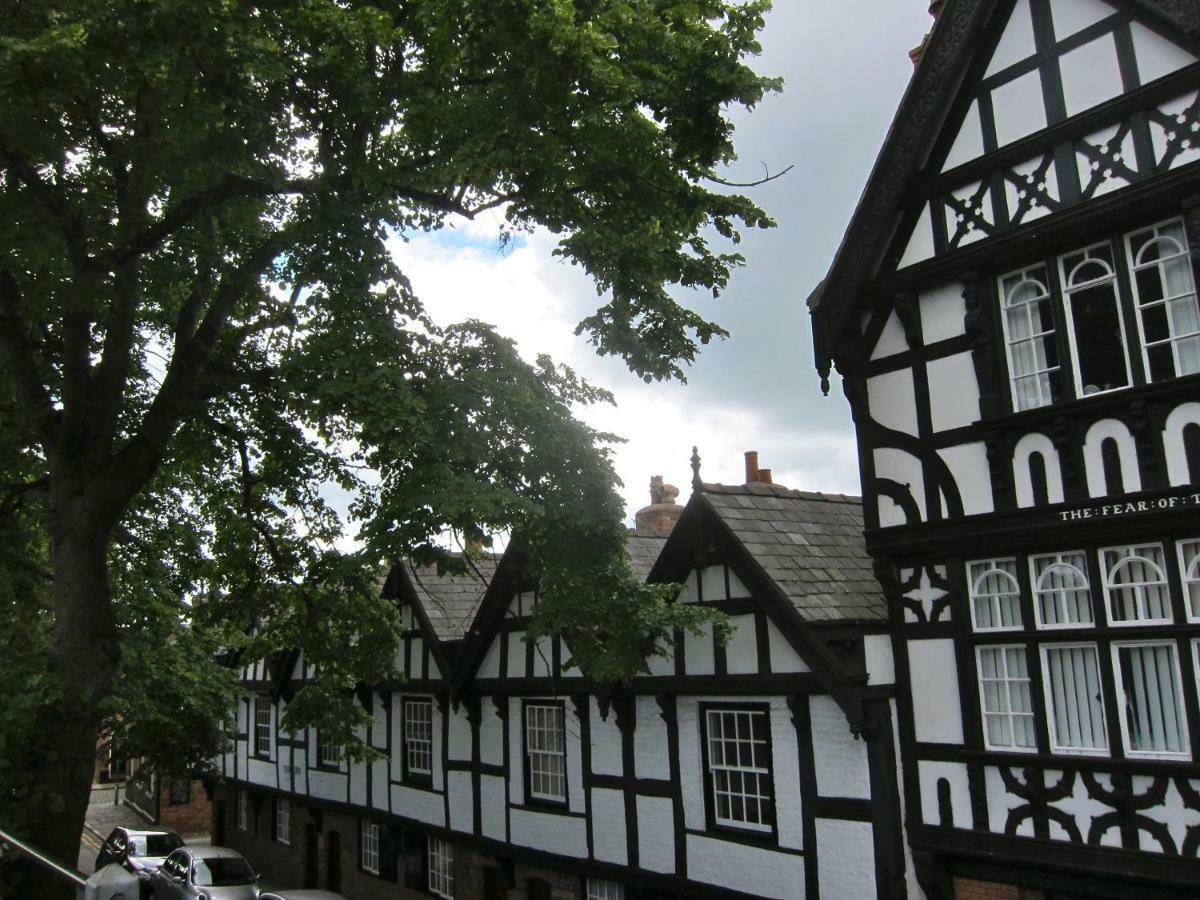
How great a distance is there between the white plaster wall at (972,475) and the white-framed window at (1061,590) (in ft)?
2.57

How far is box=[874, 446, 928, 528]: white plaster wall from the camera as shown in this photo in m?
11.4

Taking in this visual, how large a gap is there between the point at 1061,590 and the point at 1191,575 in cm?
123

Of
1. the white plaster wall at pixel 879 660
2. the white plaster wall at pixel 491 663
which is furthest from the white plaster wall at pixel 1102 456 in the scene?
the white plaster wall at pixel 491 663

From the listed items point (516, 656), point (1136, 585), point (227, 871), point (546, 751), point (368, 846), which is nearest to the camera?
point (1136, 585)

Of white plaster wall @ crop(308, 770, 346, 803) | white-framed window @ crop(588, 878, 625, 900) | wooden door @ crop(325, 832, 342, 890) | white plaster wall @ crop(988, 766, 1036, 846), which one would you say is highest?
white plaster wall @ crop(988, 766, 1036, 846)

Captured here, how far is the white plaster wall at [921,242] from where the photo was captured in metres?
11.6

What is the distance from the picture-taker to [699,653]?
45.3 feet

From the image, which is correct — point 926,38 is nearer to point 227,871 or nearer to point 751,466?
point 751,466

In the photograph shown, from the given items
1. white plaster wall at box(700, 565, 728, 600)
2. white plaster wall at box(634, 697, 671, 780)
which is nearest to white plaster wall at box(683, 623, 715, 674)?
white plaster wall at box(700, 565, 728, 600)

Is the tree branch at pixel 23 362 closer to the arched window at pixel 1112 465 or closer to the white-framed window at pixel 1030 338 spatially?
the white-framed window at pixel 1030 338

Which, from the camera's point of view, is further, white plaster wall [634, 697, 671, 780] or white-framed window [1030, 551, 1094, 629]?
white plaster wall [634, 697, 671, 780]

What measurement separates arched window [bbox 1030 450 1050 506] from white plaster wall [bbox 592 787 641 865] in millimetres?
7706

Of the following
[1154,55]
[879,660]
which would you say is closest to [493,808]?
[879,660]

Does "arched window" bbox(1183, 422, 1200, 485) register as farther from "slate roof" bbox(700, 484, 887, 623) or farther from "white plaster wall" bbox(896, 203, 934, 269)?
"slate roof" bbox(700, 484, 887, 623)
